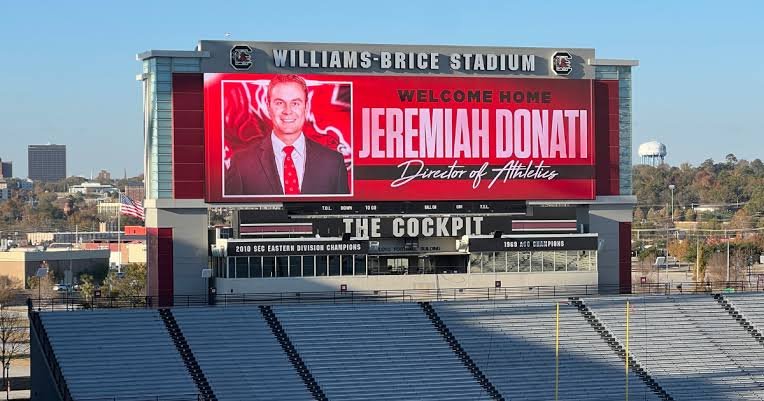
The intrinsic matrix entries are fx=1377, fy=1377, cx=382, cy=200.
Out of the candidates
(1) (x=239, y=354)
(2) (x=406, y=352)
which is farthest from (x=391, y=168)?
(1) (x=239, y=354)

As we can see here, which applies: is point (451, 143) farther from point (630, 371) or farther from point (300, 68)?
point (630, 371)

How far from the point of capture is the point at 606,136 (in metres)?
49.9

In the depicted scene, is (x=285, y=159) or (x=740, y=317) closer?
(x=285, y=159)

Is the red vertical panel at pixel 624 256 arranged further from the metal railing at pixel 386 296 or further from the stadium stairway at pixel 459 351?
the stadium stairway at pixel 459 351

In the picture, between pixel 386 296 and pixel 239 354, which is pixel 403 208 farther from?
pixel 239 354

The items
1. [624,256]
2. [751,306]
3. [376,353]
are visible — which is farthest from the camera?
[624,256]

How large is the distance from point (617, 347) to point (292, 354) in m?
11.1

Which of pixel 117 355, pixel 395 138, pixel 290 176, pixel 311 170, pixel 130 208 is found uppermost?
pixel 395 138

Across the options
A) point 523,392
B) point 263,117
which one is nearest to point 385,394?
point 523,392

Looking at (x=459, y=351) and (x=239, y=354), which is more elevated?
(x=239, y=354)

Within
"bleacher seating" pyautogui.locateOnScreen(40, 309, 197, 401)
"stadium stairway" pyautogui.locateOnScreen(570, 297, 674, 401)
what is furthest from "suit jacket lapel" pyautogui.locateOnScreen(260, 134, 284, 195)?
"stadium stairway" pyautogui.locateOnScreen(570, 297, 674, 401)

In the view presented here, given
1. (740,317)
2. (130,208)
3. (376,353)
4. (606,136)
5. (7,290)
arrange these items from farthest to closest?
(7,290)
(130,208)
(606,136)
(740,317)
(376,353)

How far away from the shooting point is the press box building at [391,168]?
152 feet

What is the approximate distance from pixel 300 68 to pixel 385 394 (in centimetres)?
1194
